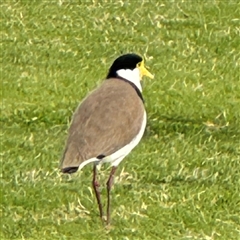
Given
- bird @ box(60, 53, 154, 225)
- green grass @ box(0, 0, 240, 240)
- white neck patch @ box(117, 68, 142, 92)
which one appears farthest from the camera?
white neck patch @ box(117, 68, 142, 92)

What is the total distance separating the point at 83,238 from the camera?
7555mm

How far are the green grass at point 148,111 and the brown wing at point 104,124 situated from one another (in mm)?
827

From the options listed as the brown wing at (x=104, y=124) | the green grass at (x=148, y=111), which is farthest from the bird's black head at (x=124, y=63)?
the green grass at (x=148, y=111)

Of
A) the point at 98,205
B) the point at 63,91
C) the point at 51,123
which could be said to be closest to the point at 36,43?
the point at 63,91

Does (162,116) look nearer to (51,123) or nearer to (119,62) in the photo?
(51,123)

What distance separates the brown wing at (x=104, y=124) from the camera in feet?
23.6

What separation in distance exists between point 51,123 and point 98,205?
222cm

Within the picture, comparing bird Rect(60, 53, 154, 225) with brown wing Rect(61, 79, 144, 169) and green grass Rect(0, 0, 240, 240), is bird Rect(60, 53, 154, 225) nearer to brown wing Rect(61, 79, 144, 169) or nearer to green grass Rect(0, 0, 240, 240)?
brown wing Rect(61, 79, 144, 169)

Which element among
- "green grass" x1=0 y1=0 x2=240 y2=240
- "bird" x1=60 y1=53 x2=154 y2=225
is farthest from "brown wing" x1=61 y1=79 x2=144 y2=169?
"green grass" x1=0 y1=0 x2=240 y2=240

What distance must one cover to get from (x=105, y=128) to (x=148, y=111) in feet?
9.09

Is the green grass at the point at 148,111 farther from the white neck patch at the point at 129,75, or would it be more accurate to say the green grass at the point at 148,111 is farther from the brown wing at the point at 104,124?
the white neck patch at the point at 129,75

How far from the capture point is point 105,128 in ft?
24.3

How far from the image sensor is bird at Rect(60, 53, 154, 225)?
719cm

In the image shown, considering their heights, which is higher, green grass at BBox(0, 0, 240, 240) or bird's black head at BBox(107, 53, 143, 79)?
bird's black head at BBox(107, 53, 143, 79)
